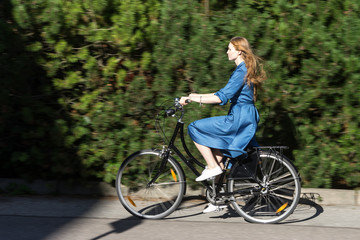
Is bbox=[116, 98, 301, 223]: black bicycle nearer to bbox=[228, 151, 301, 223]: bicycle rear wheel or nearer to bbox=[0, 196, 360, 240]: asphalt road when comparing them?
bbox=[228, 151, 301, 223]: bicycle rear wheel

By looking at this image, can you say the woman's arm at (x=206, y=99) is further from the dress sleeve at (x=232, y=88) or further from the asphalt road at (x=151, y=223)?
the asphalt road at (x=151, y=223)

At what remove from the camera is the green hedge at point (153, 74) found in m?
5.43

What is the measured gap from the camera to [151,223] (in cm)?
490

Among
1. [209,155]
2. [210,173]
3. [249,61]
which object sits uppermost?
[249,61]

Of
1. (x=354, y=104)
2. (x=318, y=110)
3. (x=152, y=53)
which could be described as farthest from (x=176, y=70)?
(x=354, y=104)

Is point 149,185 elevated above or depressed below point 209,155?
below

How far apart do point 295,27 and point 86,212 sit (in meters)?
3.22

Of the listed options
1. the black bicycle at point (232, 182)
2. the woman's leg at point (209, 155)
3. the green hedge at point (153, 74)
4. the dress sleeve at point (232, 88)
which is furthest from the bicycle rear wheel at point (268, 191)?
the green hedge at point (153, 74)

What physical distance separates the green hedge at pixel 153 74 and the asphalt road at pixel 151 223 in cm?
46

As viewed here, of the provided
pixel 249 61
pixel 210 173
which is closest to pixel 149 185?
pixel 210 173

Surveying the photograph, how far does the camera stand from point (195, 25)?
554cm

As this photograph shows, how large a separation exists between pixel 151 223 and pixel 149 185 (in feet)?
1.39

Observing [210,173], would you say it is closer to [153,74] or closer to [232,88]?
[232,88]

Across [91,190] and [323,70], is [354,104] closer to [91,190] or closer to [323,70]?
[323,70]
